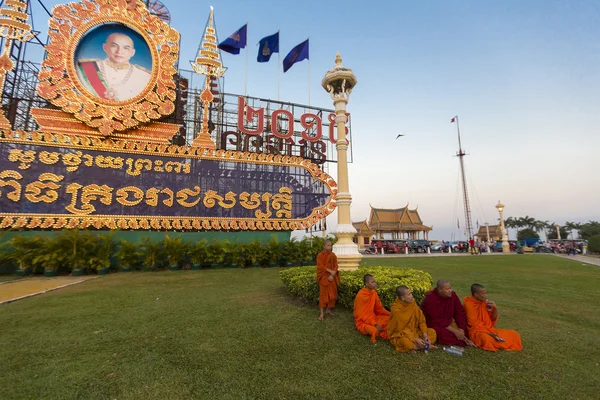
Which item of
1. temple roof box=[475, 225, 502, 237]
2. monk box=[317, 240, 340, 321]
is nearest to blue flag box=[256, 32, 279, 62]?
monk box=[317, 240, 340, 321]

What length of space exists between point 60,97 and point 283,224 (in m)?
10.8

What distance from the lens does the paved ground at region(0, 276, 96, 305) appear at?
280 inches

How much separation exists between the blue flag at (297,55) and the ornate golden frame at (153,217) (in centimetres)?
549

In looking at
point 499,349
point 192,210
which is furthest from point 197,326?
point 192,210

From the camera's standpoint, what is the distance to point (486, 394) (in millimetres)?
2834

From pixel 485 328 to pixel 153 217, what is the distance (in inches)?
478

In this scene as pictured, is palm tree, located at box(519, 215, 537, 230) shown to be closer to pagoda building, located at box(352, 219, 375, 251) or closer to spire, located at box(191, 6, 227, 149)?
pagoda building, located at box(352, 219, 375, 251)

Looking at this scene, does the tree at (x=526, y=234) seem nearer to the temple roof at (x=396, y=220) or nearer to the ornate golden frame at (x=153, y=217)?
the temple roof at (x=396, y=220)

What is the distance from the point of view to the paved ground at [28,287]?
7113mm

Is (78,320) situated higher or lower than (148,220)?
lower

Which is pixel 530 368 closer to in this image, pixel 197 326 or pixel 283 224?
pixel 197 326

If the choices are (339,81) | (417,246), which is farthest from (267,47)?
(417,246)

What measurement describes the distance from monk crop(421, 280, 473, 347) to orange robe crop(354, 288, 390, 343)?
0.64 metres

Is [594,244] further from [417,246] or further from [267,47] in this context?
[267,47]
